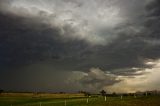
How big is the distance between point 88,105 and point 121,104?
727 cm

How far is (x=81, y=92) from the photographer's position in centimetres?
18162

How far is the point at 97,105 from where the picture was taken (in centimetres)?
6862

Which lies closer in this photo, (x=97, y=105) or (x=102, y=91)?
(x=97, y=105)

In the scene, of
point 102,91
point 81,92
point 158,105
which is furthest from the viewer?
point 81,92

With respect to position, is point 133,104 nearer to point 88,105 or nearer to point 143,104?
point 143,104

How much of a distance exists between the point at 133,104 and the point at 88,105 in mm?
9852

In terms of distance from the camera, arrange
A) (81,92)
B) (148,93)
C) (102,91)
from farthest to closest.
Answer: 1. (81,92)
2. (102,91)
3. (148,93)

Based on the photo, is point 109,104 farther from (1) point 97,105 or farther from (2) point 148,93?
(2) point 148,93

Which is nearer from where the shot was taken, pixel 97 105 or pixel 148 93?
pixel 97 105

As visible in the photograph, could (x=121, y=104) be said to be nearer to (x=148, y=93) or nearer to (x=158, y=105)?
(x=158, y=105)

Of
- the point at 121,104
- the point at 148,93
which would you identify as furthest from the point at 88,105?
the point at 148,93

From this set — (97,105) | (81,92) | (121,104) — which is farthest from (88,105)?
(81,92)

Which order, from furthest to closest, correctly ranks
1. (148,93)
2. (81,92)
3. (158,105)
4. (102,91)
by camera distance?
(81,92) → (102,91) → (148,93) → (158,105)

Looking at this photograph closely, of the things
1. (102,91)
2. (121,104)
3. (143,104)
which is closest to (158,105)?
(143,104)
